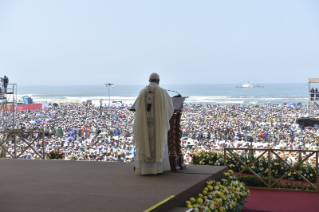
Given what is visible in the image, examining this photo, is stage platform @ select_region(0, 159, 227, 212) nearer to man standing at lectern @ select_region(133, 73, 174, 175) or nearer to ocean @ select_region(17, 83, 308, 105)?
man standing at lectern @ select_region(133, 73, 174, 175)

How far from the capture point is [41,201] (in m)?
3.59

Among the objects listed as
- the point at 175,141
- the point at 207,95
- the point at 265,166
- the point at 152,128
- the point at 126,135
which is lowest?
the point at 126,135

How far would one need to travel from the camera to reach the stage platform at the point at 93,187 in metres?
3.44

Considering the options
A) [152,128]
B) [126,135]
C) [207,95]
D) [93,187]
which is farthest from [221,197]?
[207,95]

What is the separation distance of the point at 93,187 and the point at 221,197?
134cm

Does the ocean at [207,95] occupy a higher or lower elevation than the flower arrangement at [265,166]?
higher

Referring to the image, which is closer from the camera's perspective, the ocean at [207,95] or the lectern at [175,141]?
the lectern at [175,141]

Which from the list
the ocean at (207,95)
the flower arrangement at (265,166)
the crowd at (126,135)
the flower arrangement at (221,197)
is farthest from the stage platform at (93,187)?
the ocean at (207,95)

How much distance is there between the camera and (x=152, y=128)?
4781 mm

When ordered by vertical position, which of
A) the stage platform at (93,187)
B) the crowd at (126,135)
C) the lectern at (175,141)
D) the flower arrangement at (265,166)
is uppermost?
the lectern at (175,141)

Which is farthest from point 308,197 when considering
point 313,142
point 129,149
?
point 313,142

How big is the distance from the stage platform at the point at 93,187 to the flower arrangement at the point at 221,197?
11cm

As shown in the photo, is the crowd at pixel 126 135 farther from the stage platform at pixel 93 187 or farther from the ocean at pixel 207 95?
the ocean at pixel 207 95

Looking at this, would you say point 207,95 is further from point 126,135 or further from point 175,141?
point 175,141
